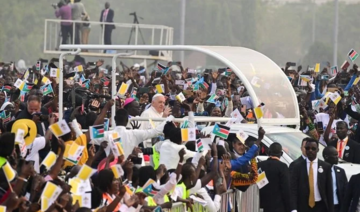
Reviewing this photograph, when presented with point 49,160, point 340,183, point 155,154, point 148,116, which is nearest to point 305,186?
point 340,183

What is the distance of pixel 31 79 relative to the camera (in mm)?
23484

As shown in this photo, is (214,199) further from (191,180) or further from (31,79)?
(31,79)

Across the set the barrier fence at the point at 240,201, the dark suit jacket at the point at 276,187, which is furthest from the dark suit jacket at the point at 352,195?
the barrier fence at the point at 240,201

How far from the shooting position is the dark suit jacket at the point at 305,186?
46.5 ft

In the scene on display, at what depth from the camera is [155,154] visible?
13664 millimetres

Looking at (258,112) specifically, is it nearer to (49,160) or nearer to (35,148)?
(35,148)

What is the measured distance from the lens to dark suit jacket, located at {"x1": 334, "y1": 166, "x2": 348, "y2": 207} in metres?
14.5

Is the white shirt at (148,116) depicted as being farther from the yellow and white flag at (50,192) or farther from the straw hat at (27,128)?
the yellow and white flag at (50,192)

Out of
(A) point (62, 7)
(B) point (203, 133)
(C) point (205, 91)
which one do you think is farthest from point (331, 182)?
(A) point (62, 7)

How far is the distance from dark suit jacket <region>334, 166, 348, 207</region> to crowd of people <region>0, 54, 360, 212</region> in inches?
0.6

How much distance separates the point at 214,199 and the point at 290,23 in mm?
46774

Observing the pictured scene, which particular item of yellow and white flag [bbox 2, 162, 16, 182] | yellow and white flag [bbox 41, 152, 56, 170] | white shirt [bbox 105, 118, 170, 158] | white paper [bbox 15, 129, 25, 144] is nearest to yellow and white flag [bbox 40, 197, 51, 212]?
yellow and white flag [bbox 2, 162, 16, 182]

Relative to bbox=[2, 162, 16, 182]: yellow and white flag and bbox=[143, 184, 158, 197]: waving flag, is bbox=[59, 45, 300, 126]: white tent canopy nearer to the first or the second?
bbox=[143, 184, 158, 197]: waving flag

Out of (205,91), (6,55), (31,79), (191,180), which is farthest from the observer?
(6,55)
